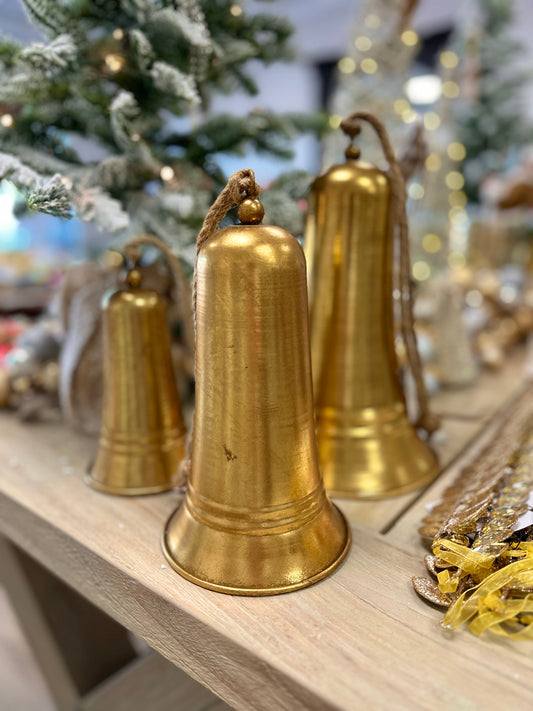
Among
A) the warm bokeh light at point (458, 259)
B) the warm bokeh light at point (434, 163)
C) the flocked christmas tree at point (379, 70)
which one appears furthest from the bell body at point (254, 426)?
the warm bokeh light at point (458, 259)

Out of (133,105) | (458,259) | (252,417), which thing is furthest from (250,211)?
(458,259)

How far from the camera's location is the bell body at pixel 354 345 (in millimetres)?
526

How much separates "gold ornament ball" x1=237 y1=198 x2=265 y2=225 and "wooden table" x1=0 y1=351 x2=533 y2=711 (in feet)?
0.90

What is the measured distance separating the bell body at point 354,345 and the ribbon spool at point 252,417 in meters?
0.12

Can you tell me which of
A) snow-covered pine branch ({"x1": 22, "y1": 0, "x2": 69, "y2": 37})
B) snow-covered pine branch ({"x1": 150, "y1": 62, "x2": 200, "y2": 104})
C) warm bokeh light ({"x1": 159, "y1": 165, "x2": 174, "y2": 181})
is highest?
snow-covered pine branch ({"x1": 22, "y1": 0, "x2": 69, "y2": 37})

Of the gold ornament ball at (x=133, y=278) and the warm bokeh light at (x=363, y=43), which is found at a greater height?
the warm bokeh light at (x=363, y=43)

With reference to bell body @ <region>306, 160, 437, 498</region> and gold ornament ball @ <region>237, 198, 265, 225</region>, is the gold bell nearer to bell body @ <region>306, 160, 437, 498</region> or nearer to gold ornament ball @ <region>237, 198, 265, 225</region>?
bell body @ <region>306, 160, 437, 498</region>

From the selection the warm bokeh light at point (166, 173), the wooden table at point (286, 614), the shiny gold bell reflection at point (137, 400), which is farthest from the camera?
the warm bokeh light at point (166, 173)

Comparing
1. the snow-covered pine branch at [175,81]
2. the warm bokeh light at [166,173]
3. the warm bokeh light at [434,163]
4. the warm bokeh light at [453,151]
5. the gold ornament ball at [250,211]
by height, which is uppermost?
the snow-covered pine branch at [175,81]

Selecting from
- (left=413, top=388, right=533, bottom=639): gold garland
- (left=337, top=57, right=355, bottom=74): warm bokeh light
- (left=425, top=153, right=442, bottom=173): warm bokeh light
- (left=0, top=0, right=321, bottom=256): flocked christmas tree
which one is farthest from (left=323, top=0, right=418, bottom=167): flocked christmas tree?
(left=413, top=388, right=533, bottom=639): gold garland

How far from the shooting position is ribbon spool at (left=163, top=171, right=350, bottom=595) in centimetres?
37

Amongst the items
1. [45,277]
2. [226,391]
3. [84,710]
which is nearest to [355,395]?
[226,391]

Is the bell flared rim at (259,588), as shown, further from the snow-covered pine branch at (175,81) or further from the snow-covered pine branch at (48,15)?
the snow-covered pine branch at (48,15)

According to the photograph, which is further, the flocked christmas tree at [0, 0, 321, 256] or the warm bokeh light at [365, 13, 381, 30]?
the warm bokeh light at [365, 13, 381, 30]
